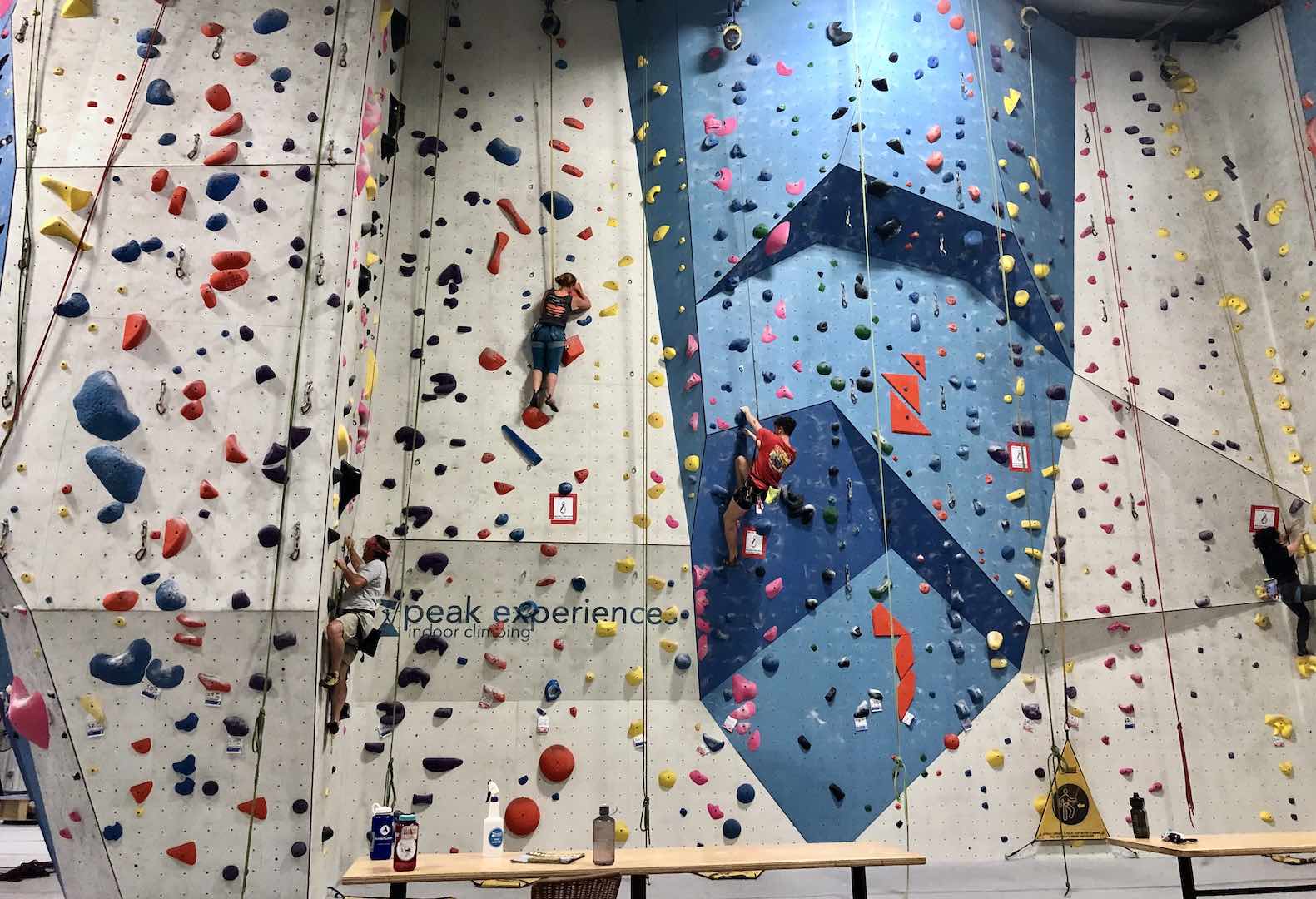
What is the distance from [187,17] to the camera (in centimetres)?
420

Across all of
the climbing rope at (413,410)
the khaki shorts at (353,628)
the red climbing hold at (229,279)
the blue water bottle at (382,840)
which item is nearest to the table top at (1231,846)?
the blue water bottle at (382,840)

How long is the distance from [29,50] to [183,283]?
1252 millimetres

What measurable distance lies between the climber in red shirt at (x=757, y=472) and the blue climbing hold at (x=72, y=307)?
324 centimetres

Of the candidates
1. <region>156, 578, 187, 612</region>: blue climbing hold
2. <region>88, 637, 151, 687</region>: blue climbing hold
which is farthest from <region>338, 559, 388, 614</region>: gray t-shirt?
<region>88, 637, 151, 687</region>: blue climbing hold

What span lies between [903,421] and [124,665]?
423 cm

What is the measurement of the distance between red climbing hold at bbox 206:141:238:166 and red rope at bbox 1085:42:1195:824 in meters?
5.34

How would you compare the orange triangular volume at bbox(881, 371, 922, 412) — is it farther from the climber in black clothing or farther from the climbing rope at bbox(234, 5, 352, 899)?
the climbing rope at bbox(234, 5, 352, 899)

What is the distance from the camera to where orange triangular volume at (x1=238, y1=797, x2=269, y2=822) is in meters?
3.65

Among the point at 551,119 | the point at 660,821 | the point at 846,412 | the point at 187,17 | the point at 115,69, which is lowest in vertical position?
the point at 660,821

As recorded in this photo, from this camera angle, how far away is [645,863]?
9.56 feet

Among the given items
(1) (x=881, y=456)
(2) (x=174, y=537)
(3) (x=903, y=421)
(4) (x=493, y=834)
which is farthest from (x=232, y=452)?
(3) (x=903, y=421)

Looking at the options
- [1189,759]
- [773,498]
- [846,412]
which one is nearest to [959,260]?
[846,412]

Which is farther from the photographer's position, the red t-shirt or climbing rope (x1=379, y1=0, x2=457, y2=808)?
the red t-shirt

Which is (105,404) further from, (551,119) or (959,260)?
(959,260)
